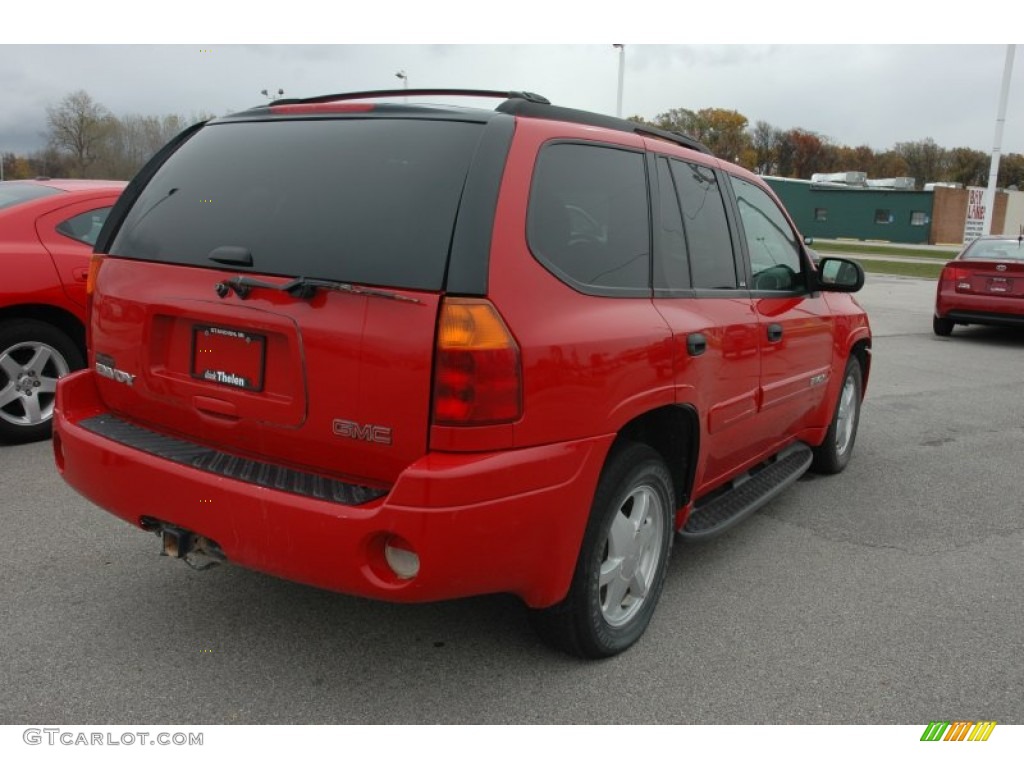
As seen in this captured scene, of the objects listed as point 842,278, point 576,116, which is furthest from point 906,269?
point 576,116

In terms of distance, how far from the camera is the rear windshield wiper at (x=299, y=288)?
8.26ft

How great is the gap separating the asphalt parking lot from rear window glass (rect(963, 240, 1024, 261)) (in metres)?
8.72

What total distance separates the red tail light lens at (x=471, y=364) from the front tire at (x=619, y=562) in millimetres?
629

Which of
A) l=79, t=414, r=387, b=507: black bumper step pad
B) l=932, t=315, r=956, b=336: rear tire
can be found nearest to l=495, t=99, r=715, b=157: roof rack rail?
l=79, t=414, r=387, b=507: black bumper step pad

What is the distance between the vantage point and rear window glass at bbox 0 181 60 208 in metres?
5.71

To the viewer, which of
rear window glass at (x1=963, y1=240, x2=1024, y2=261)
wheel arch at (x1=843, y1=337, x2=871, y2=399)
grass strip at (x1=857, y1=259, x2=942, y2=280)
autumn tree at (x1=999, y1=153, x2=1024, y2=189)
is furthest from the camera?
autumn tree at (x1=999, y1=153, x2=1024, y2=189)

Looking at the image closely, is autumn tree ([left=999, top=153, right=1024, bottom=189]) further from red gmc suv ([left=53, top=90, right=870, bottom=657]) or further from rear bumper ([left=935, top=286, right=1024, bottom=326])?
red gmc suv ([left=53, top=90, right=870, bottom=657])

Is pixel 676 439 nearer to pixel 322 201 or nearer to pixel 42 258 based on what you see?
pixel 322 201

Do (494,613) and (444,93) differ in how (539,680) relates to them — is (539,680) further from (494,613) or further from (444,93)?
(444,93)

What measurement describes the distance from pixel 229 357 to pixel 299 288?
0.37 metres

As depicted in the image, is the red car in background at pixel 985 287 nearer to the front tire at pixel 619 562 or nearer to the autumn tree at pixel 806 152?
the front tire at pixel 619 562

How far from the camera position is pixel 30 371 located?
216 inches

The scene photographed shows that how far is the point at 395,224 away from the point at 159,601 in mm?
1882

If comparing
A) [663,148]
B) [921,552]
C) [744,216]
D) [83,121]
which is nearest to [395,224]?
[663,148]
